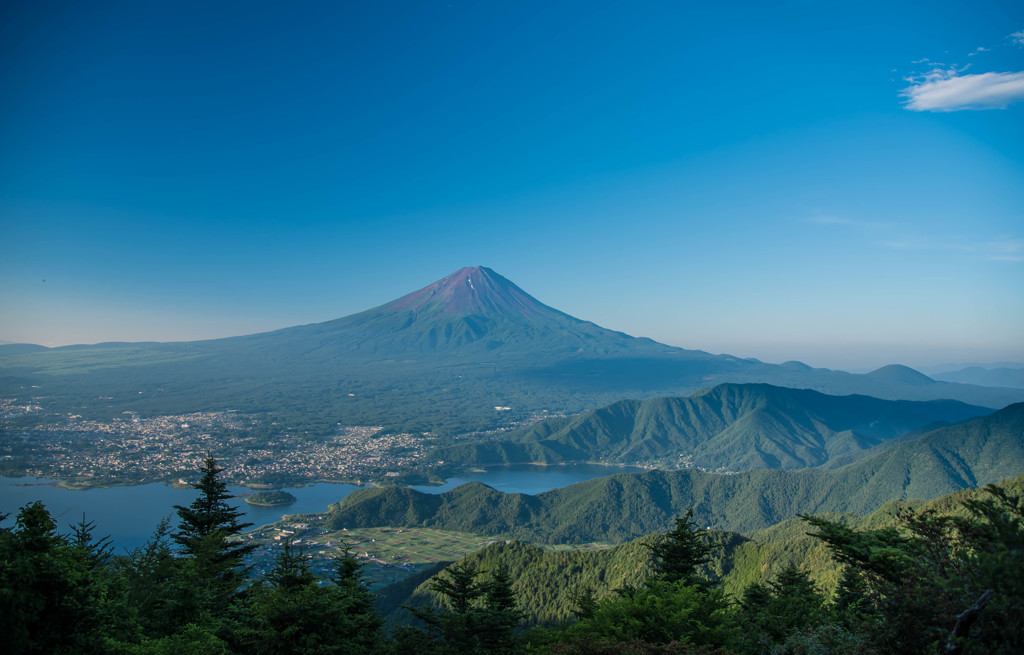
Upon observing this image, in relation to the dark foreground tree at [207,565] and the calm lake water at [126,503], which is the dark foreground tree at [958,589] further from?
the calm lake water at [126,503]

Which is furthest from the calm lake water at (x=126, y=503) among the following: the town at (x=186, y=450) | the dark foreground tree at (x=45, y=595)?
the dark foreground tree at (x=45, y=595)

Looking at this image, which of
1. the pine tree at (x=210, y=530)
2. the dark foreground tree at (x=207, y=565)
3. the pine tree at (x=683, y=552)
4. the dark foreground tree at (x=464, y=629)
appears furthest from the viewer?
the pine tree at (x=683, y=552)

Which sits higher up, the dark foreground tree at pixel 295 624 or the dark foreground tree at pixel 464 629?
the dark foreground tree at pixel 295 624

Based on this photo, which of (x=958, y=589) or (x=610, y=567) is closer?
(x=958, y=589)

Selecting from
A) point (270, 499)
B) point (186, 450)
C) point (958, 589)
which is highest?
point (958, 589)

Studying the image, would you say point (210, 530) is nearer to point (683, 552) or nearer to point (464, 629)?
point (464, 629)

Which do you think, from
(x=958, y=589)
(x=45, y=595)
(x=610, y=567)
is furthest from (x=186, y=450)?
(x=958, y=589)
